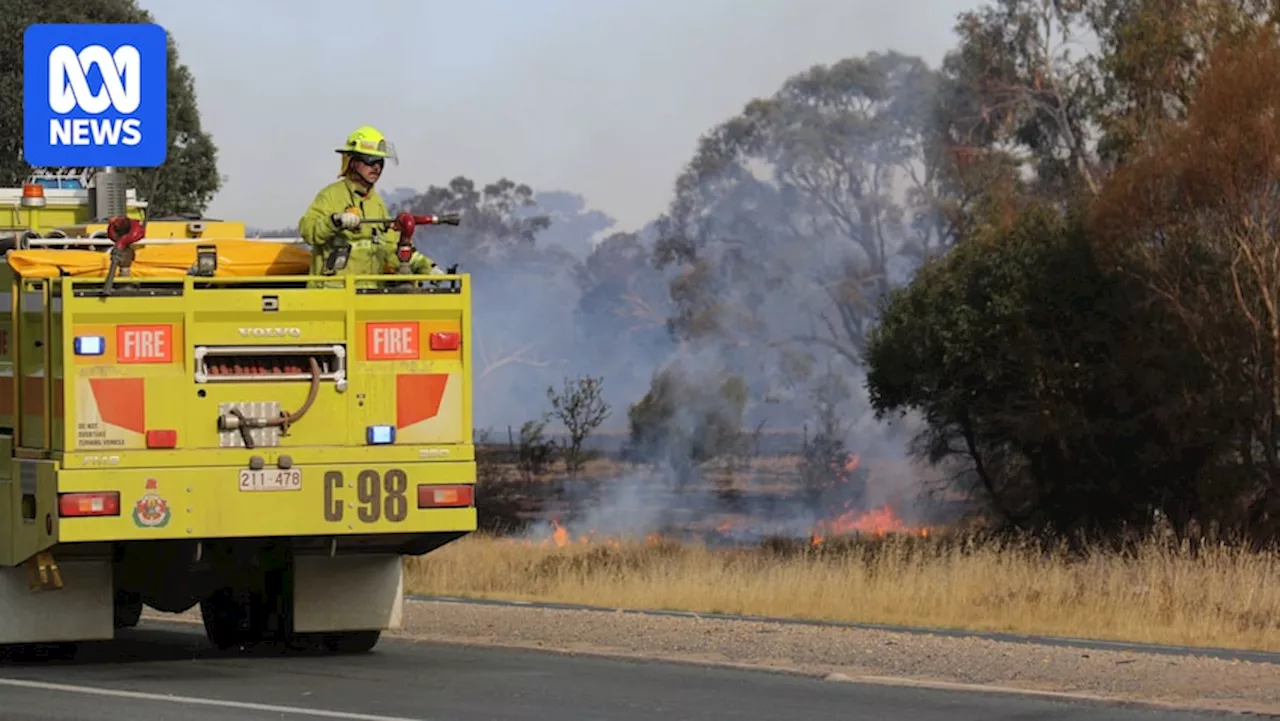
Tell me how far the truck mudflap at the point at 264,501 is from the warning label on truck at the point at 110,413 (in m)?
0.19

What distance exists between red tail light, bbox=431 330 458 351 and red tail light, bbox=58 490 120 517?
84.0 inches

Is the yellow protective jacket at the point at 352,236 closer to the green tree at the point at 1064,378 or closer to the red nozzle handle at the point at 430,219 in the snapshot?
the red nozzle handle at the point at 430,219

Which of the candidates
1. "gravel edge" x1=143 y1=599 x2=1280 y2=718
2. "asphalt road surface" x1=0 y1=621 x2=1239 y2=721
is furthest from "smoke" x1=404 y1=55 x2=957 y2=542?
"asphalt road surface" x1=0 y1=621 x2=1239 y2=721

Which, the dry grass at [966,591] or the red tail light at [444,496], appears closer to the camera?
the red tail light at [444,496]

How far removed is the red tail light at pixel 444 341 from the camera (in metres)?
14.3

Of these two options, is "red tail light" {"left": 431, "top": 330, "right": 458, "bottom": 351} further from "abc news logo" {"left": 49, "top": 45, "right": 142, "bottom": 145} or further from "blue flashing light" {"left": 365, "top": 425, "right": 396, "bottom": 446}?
"abc news logo" {"left": 49, "top": 45, "right": 142, "bottom": 145}

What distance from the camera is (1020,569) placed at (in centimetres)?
2484

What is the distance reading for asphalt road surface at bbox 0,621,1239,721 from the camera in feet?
39.9

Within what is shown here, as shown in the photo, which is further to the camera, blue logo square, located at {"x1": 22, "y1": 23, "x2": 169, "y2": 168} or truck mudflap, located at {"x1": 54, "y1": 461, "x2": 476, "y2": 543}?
blue logo square, located at {"x1": 22, "y1": 23, "x2": 169, "y2": 168}

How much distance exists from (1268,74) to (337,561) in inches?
857

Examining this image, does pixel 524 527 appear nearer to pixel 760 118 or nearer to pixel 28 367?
pixel 760 118

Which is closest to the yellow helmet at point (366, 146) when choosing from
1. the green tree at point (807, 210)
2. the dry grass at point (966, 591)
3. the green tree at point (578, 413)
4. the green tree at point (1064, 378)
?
the dry grass at point (966, 591)

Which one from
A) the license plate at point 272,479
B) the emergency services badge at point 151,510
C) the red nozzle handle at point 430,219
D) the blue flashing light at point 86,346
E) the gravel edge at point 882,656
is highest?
the red nozzle handle at point 430,219

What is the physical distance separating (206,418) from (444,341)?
5.05 ft
